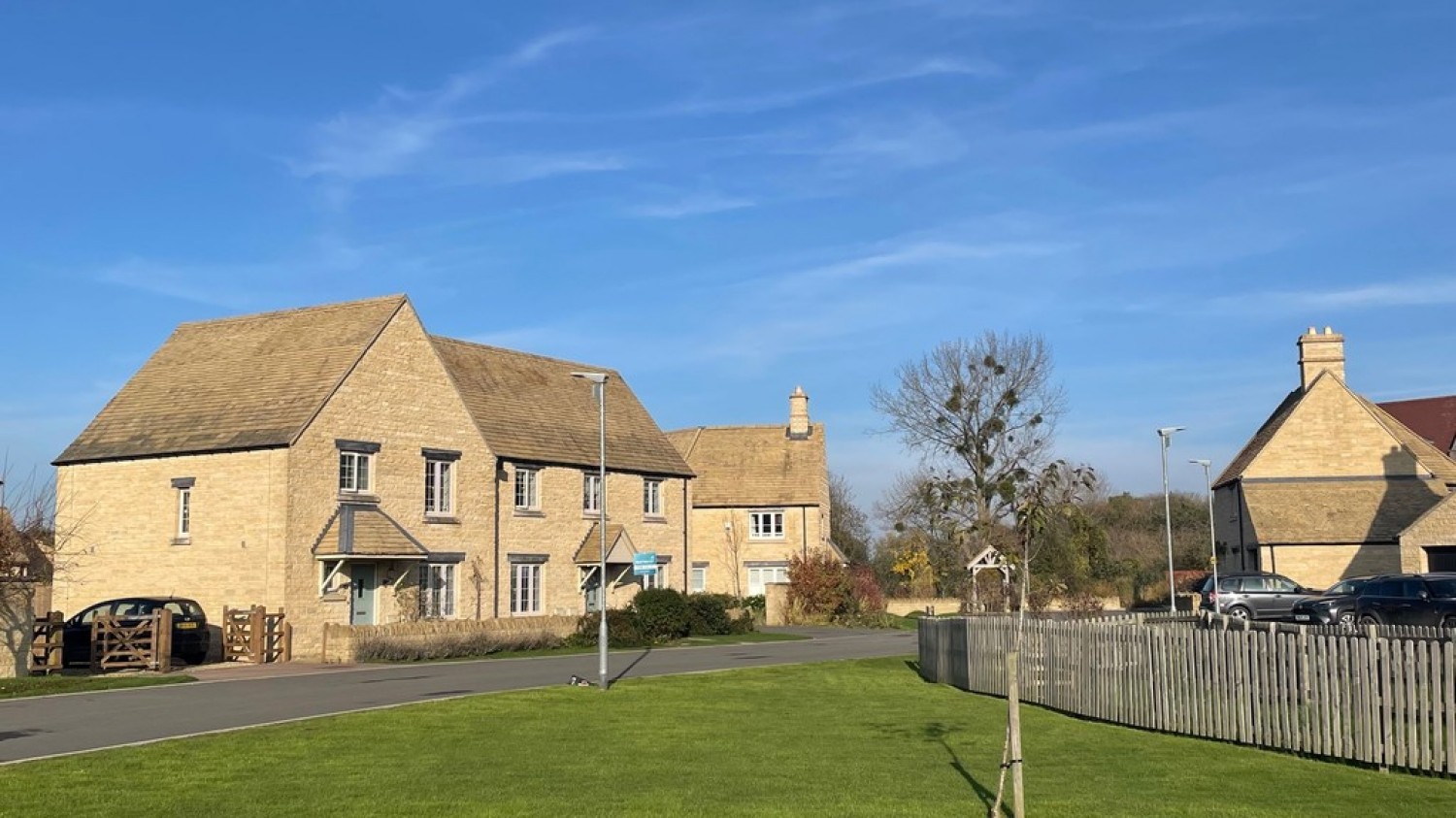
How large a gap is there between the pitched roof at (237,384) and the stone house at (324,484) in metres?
0.07

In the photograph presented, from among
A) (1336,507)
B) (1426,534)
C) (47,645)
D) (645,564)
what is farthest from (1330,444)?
(47,645)

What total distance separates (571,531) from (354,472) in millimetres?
10255

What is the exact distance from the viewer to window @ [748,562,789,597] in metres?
59.9

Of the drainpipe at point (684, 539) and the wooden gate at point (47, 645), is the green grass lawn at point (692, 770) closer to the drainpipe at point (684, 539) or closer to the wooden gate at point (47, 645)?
the wooden gate at point (47, 645)

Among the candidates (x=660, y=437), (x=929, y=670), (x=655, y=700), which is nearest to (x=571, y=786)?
(x=655, y=700)

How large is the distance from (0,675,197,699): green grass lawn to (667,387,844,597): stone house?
3239 cm

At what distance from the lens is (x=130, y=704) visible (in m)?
22.9

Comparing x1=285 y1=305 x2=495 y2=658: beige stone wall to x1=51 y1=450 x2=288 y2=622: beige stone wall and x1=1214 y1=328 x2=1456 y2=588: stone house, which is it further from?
x1=1214 y1=328 x2=1456 y2=588: stone house

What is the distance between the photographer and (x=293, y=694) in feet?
82.2

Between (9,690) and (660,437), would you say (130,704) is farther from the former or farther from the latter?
(660,437)

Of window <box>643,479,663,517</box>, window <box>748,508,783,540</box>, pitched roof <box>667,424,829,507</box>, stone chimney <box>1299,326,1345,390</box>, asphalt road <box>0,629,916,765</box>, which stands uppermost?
stone chimney <box>1299,326,1345,390</box>

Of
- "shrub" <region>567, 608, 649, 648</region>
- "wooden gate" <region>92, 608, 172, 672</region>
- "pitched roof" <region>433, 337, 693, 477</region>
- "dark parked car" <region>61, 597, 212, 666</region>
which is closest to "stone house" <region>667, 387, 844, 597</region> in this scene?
"pitched roof" <region>433, 337, 693, 477</region>

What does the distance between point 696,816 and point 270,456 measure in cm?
2648

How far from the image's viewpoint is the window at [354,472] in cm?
3728
